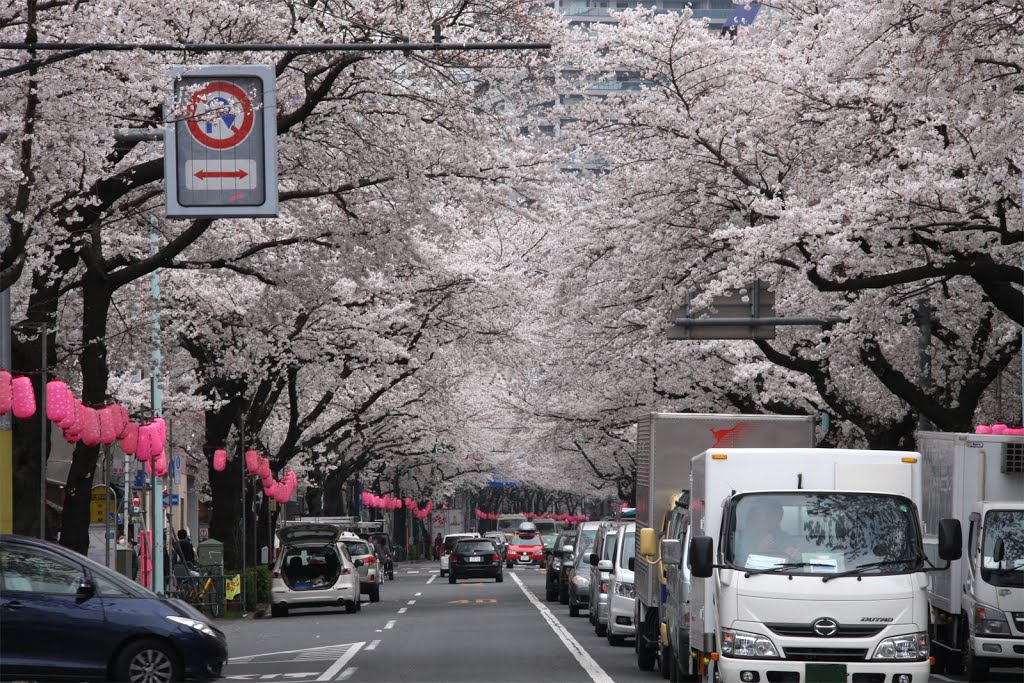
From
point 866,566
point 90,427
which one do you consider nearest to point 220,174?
point 90,427

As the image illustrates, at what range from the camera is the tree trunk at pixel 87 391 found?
20641 mm

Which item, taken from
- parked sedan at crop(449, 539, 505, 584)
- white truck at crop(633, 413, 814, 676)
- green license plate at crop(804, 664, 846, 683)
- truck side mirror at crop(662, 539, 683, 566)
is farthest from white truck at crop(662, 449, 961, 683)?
parked sedan at crop(449, 539, 505, 584)

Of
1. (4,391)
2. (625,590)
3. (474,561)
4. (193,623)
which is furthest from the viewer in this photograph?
(474,561)

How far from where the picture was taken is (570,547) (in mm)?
36781

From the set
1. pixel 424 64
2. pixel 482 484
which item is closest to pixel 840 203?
pixel 424 64

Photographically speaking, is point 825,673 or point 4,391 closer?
point 825,673

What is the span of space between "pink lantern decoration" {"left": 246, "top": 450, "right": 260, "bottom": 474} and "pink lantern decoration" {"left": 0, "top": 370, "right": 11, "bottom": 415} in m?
18.7

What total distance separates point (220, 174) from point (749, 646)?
23.5 ft

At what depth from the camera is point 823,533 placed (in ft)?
42.9

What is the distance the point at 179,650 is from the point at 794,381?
886 inches

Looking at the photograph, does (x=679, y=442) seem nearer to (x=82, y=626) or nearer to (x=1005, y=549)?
(x=1005, y=549)

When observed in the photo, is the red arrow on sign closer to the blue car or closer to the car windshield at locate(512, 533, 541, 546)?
the blue car

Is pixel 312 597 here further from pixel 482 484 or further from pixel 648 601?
pixel 482 484

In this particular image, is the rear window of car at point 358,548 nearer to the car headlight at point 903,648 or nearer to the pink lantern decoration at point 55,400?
the pink lantern decoration at point 55,400
